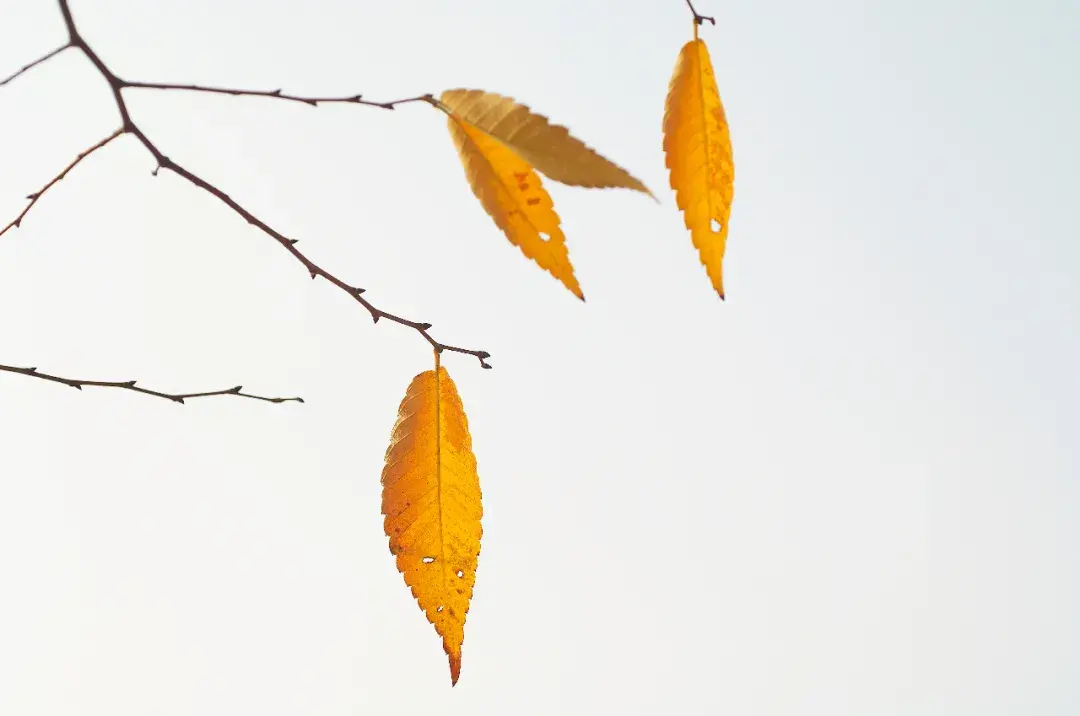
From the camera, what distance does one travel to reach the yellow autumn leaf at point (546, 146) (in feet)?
1.01

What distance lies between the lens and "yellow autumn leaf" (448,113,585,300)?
1.11 feet

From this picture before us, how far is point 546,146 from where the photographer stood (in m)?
0.32

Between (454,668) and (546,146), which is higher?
(546,146)

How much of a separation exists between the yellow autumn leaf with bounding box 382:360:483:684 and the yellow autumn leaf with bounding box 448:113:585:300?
0.41ft

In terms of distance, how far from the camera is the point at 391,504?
1.38 ft

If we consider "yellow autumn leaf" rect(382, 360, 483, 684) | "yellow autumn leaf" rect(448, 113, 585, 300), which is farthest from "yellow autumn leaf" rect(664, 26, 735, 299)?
"yellow autumn leaf" rect(382, 360, 483, 684)

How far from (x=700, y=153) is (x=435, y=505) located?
0.18m

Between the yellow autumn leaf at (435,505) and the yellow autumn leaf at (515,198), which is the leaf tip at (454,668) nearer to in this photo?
the yellow autumn leaf at (435,505)

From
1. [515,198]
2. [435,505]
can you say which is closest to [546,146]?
[515,198]

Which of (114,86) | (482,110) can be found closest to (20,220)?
(114,86)

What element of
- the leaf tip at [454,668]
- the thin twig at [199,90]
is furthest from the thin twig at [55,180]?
the leaf tip at [454,668]

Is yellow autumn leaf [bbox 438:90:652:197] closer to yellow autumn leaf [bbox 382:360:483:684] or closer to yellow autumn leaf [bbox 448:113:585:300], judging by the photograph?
yellow autumn leaf [bbox 448:113:585:300]

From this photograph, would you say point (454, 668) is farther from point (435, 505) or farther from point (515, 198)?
point (515, 198)

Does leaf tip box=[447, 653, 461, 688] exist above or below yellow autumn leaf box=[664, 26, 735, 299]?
below
